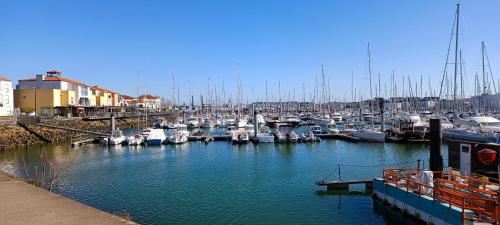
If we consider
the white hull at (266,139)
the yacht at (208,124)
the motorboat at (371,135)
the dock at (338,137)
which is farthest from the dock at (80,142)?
the motorboat at (371,135)

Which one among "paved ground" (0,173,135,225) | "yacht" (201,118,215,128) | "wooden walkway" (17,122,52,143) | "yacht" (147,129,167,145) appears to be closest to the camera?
"paved ground" (0,173,135,225)

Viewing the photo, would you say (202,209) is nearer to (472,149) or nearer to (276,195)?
(276,195)

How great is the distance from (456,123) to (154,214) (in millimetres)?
51402

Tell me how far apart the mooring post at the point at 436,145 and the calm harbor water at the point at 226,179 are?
3594 millimetres

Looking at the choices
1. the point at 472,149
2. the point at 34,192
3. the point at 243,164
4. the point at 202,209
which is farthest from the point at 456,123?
the point at 34,192

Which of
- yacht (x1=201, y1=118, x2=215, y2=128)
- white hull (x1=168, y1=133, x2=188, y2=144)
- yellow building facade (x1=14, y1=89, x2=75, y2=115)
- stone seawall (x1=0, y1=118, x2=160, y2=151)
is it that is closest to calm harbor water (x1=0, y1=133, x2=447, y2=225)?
white hull (x1=168, y1=133, x2=188, y2=144)

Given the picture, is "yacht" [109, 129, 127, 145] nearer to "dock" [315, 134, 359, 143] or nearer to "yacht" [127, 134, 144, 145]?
"yacht" [127, 134, 144, 145]

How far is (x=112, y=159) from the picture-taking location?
140ft

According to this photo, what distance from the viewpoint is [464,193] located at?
15.4 meters

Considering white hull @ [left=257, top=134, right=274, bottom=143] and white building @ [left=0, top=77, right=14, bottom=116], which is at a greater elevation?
white building @ [left=0, top=77, right=14, bottom=116]

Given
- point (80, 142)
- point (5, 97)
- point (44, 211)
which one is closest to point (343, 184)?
point (44, 211)

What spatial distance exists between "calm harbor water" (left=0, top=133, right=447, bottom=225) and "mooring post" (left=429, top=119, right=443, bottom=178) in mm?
3594

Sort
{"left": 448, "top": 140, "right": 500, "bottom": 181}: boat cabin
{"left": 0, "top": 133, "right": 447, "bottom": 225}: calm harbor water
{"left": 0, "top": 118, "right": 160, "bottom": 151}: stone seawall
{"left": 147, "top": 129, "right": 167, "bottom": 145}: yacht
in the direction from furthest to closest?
{"left": 147, "top": 129, "right": 167, "bottom": 145}: yacht → {"left": 0, "top": 118, "right": 160, "bottom": 151}: stone seawall → {"left": 0, "top": 133, "right": 447, "bottom": 225}: calm harbor water → {"left": 448, "top": 140, "right": 500, "bottom": 181}: boat cabin

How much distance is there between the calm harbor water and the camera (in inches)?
792
